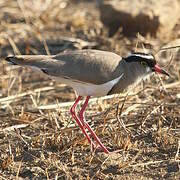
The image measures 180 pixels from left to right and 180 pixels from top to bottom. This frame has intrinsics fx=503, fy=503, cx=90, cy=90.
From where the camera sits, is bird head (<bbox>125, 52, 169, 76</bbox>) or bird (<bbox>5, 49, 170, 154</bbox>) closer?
bird (<bbox>5, 49, 170, 154</bbox>)

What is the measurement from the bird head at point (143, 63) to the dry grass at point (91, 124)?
0.33m

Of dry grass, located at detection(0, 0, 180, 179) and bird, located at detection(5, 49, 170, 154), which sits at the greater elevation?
bird, located at detection(5, 49, 170, 154)

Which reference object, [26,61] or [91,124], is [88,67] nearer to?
[26,61]

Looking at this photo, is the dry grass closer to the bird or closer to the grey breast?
the bird

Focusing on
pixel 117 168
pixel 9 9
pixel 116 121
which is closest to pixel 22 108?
pixel 116 121

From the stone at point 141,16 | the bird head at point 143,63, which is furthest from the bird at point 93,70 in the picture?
the stone at point 141,16

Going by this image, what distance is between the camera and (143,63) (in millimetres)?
4465

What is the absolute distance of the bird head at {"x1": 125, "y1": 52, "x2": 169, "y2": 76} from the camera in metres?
4.41

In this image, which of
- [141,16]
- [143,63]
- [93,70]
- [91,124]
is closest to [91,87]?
[93,70]

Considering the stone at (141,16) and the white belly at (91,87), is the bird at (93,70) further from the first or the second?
A: the stone at (141,16)

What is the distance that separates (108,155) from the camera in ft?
13.9

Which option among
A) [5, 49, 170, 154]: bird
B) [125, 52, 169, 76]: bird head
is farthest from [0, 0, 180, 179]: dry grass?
[125, 52, 169, 76]: bird head

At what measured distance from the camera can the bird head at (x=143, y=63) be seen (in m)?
4.41

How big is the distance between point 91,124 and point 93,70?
2.79 ft
